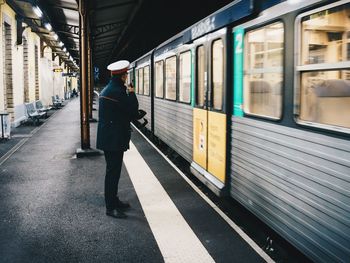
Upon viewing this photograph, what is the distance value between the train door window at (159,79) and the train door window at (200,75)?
140 inches

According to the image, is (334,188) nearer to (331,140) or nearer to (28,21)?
(331,140)

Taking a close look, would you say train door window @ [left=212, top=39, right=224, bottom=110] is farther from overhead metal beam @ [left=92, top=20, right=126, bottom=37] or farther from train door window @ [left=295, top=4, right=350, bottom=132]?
overhead metal beam @ [left=92, top=20, right=126, bottom=37]

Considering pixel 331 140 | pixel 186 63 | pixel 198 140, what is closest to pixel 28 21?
pixel 186 63

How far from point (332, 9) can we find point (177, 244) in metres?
2.70

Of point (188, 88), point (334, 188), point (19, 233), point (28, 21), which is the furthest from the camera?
point (28, 21)

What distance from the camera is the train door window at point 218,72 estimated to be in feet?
18.4

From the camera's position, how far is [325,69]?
3199mm

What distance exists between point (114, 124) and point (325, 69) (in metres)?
2.76

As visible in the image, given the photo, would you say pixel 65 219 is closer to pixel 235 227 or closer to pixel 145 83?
pixel 235 227

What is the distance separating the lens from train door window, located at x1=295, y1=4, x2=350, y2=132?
303 cm

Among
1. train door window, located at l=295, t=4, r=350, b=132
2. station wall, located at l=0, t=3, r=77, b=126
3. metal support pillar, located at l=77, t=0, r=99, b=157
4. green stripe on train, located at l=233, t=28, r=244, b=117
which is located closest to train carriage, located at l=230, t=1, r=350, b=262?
train door window, located at l=295, t=4, r=350, b=132

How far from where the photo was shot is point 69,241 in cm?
440

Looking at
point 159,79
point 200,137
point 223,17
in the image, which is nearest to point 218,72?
point 223,17

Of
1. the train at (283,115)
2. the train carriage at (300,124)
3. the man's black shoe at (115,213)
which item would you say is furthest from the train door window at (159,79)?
the train carriage at (300,124)
